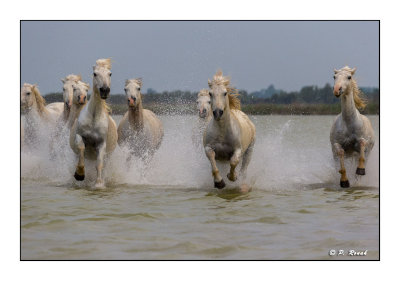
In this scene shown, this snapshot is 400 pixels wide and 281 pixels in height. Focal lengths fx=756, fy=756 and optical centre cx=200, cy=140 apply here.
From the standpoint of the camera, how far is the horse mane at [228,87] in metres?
10.5

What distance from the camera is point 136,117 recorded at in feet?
40.9

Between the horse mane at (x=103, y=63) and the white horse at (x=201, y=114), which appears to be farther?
the white horse at (x=201, y=114)

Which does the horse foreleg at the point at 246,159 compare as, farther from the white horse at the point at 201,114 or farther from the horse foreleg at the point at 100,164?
the horse foreleg at the point at 100,164

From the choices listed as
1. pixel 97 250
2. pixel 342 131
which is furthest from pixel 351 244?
pixel 342 131

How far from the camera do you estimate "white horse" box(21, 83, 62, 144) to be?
1392cm

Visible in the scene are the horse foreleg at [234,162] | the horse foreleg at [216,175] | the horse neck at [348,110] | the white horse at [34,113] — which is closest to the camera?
the horse foreleg at [216,175]

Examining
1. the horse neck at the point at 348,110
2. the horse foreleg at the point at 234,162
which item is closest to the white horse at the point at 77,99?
the horse foreleg at the point at 234,162

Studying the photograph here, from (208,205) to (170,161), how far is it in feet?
10.8

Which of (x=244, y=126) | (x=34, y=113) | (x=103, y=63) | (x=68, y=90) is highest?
(x=103, y=63)

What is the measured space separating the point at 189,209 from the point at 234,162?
138cm

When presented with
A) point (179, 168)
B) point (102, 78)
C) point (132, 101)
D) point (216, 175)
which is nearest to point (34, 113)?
point (132, 101)

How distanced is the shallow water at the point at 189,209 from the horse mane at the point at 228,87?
112 cm

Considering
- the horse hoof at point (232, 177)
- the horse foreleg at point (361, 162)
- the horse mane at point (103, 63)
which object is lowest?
the horse hoof at point (232, 177)

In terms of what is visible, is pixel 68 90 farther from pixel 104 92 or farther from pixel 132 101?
pixel 104 92
